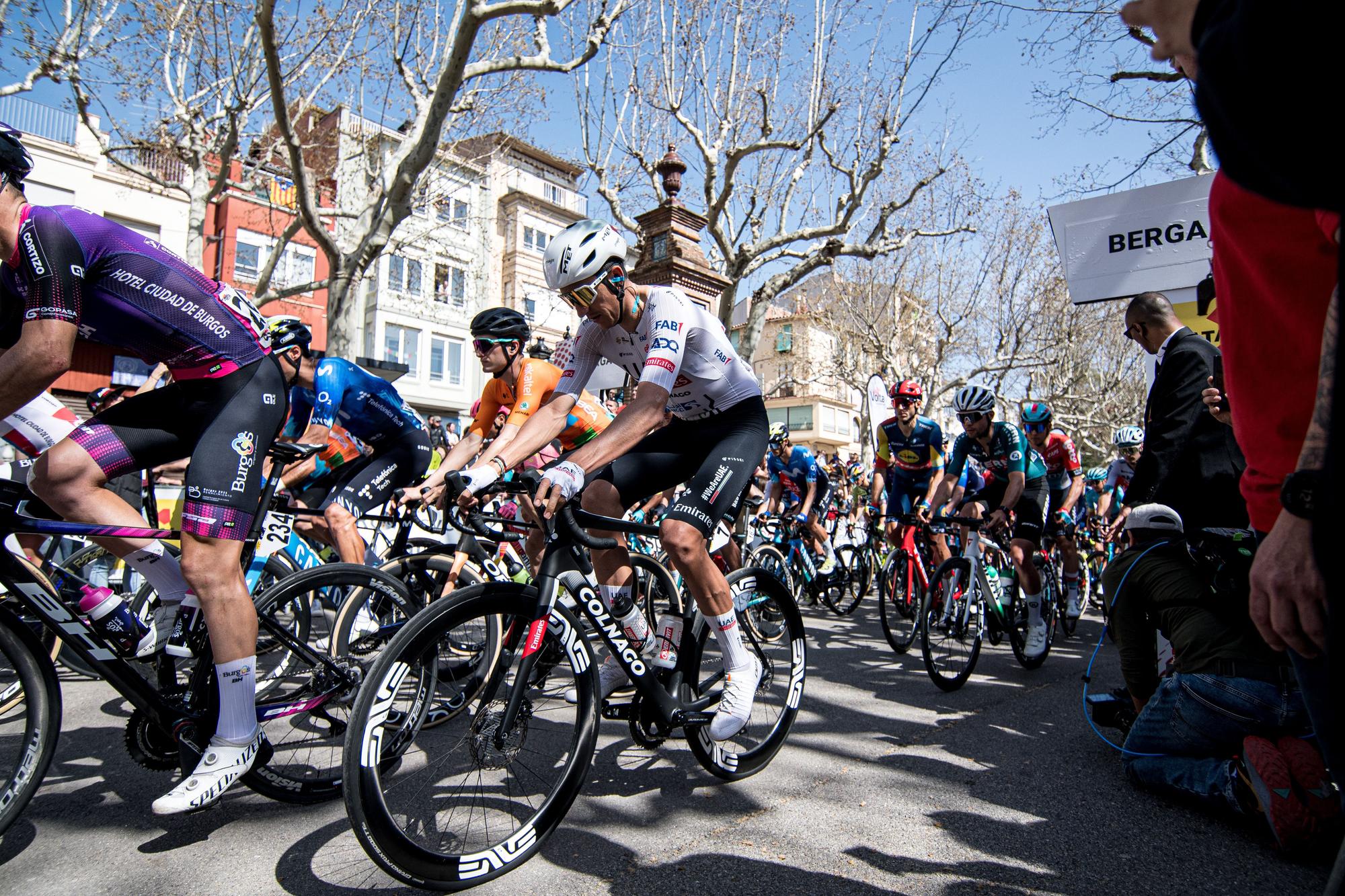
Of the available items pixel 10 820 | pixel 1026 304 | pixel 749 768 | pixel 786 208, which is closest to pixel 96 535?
pixel 10 820

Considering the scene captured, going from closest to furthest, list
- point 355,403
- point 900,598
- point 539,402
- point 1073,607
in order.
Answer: point 539,402 < point 355,403 < point 900,598 < point 1073,607

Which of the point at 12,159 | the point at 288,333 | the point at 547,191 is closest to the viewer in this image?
the point at 12,159

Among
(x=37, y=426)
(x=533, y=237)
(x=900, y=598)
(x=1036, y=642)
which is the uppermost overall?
(x=533, y=237)

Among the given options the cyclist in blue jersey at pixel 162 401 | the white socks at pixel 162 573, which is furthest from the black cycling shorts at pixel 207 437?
the white socks at pixel 162 573

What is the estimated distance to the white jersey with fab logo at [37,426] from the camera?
9.89ft

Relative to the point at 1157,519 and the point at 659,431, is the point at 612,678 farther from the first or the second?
the point at 1157,519

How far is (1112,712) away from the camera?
3561mm

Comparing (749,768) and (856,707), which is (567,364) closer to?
(749,768)

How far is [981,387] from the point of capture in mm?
5820

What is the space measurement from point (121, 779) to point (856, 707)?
3525 mm

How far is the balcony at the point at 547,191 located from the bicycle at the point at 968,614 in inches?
1529

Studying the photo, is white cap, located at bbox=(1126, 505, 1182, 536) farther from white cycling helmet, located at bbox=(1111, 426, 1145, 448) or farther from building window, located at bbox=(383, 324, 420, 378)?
building window, located at bbox=(383, 324, 420, 378)

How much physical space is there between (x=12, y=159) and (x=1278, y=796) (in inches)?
183

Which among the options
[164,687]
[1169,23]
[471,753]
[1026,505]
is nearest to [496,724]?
[471,753]
